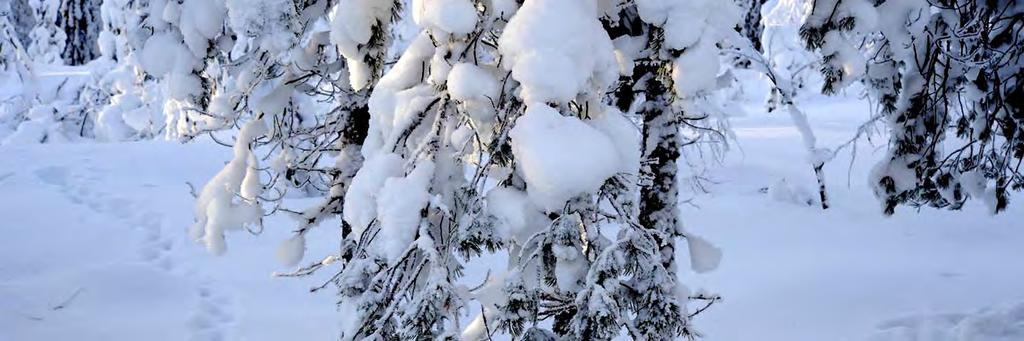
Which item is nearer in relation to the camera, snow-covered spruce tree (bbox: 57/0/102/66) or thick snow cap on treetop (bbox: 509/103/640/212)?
thick snow cap on treetop (bbox: 509/103/640/212)

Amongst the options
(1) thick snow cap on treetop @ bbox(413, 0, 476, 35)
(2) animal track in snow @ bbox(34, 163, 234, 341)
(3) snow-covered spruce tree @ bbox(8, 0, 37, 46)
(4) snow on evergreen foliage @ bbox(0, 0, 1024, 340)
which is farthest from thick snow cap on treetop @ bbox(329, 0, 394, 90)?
(3) snow-covered spruce tree @ bbox(8, 0, 37, 46)

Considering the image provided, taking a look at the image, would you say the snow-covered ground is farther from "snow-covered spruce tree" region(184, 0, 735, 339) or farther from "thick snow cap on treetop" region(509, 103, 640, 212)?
"thick snow cap on treetop" region(509, 103, 640, 212)

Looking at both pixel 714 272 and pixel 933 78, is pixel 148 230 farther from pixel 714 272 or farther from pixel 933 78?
pixel 933 78

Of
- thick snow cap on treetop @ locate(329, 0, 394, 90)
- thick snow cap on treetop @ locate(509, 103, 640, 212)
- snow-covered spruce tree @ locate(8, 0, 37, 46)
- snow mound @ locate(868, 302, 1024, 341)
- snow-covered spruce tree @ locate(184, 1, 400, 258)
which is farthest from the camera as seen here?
snow-covered spruce tree @ locate(8, 0, 37, 46)

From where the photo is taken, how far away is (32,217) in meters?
9.12

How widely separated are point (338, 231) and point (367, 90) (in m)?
5.43

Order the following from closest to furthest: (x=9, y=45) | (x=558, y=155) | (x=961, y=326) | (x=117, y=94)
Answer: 1. (x=558, y=155)
2. (x=961, y=326)
3. (x=9, y=45)
4. (x=117, y=94)

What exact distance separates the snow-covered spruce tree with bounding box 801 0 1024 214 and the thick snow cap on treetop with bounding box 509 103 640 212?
198 cm

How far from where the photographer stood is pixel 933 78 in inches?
186

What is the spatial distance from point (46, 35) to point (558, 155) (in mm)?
24175

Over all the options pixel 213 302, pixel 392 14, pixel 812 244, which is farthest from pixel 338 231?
pixel 392 14

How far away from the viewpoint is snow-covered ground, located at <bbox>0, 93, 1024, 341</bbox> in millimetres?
6195

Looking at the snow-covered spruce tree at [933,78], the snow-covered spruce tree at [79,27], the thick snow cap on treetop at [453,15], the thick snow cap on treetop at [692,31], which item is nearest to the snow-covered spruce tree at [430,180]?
the thick snow cap on treetop at [453,15]

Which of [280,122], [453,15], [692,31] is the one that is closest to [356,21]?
[453,15]
